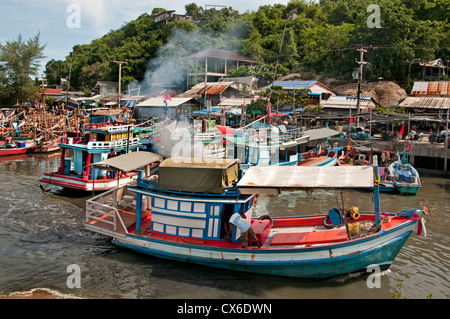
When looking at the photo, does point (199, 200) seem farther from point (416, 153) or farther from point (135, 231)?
point (416, 153)

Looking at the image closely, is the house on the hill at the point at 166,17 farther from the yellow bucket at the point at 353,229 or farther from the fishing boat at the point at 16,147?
the yellow bucket at the point at 353,229

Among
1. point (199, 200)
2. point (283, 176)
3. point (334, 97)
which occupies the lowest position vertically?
point (199, 200)

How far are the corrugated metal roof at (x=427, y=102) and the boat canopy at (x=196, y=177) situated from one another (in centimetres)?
2269

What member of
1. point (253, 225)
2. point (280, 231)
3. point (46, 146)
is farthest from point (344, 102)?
point (46, 146)

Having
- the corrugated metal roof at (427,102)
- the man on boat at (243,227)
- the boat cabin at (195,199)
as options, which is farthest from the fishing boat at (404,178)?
the man on boat at (243,227)

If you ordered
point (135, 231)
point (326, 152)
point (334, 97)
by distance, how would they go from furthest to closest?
point (334, 97) < point (326, 152) < point (135, 231)

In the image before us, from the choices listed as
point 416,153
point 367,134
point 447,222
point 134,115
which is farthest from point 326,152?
point 134,115

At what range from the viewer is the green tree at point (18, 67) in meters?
39.9

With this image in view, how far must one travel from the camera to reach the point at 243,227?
9.77 m

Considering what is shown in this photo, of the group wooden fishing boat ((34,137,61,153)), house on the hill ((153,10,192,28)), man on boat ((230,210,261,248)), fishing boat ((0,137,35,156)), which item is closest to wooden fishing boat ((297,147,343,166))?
man on boat ((230,210,261,248))

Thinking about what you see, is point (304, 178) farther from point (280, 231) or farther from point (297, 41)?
point (297, 41)

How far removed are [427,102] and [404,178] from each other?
11.6 m

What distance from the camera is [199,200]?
1012 cm
